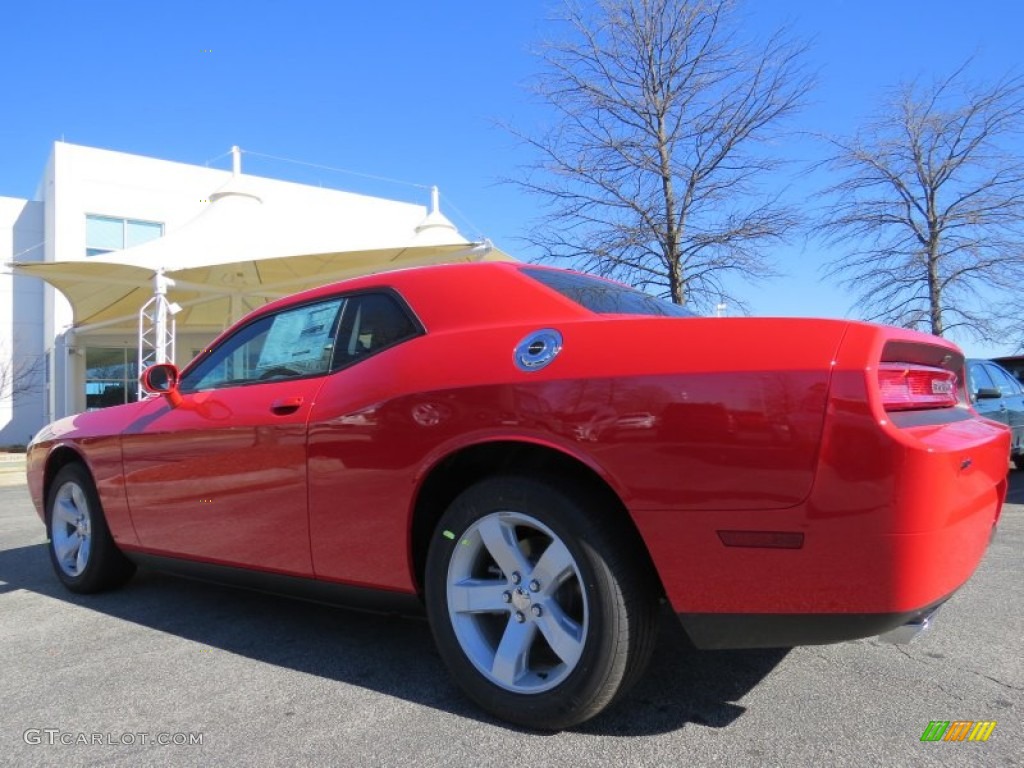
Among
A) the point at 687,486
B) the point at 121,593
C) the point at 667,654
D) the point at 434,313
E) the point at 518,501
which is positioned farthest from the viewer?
the point at 121,593

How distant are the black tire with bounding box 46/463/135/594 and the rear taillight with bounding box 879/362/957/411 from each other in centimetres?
404

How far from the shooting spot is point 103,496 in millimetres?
4176

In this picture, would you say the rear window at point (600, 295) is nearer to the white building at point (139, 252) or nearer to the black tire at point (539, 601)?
the black tire at point (539, 601)

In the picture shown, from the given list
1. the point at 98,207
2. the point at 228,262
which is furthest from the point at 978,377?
the point at 98,207

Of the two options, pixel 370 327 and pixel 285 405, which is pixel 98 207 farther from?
pixel 370 327

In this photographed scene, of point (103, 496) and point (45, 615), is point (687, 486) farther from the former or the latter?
point (45, 615)

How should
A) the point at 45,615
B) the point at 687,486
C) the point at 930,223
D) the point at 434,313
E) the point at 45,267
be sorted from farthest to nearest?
1. the point at 45,267
2. the point at 930,223
3. the point at 45,615
4. the point at 434,313
5. the point at 687,486

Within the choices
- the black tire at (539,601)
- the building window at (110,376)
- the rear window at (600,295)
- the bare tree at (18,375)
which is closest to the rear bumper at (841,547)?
the black tire at (539,601)

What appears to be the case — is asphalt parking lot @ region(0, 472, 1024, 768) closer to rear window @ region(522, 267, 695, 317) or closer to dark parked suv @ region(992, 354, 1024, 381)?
rear window @ region(522, 267, 695, 317)

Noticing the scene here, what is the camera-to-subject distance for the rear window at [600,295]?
2896 mm

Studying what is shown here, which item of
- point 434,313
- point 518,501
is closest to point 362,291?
point 434,313

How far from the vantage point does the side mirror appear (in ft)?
12.3

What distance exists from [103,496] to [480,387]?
9.08ft

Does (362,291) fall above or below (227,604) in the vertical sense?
above
